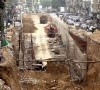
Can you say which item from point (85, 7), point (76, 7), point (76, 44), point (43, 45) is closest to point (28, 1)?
point (76, 7)

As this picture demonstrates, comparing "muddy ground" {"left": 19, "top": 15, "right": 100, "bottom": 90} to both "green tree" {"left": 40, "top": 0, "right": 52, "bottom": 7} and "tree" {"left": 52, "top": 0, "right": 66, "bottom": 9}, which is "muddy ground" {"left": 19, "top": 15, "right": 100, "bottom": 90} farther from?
"green tree" {"left": 40, "top": 0, "right": 52, "bottom": 7}

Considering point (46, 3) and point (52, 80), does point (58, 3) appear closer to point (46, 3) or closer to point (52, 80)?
point (46, 3)

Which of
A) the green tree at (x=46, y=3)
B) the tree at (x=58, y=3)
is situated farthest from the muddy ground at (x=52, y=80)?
the green tree at (x=46, y=3)

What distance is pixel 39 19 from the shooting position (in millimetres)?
99188

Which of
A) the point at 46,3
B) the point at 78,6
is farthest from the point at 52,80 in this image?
the point at 46,3

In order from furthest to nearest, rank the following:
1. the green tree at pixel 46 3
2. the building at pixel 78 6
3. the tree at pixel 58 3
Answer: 1. the green tree at pixel 46 3
2. the tree at pixel 58 3
3. the building at pixel 78 6

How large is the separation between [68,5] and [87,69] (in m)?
115

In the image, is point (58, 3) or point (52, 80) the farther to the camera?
point (58, 3)

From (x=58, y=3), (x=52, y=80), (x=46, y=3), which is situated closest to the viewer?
(x=52, y=80)

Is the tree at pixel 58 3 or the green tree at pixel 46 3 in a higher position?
the tree at pixel 58 3

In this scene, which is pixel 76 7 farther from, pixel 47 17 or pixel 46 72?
pixel 46 72

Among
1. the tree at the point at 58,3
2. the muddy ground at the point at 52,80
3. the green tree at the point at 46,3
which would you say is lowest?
the green tree at the point at 46,3

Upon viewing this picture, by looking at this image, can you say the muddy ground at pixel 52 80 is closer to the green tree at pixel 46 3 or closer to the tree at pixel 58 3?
the tree at pixel 58 3

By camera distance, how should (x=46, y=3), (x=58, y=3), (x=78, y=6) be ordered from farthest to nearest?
(x=46, y=3) → (x=58, y=3) → (x=78, y=6)
